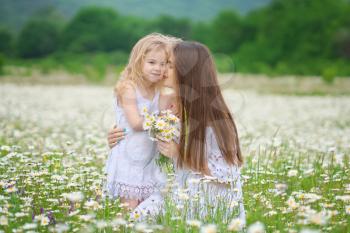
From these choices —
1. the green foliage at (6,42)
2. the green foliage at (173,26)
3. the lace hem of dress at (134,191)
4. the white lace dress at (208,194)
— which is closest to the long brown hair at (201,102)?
the white lace dress at (208,194)

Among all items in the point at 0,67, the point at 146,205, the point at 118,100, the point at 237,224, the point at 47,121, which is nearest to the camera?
the point at 237,224

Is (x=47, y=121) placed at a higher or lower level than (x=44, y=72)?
lower

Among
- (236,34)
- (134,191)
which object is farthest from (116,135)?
(236,34)

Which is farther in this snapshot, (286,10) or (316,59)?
(286,10)

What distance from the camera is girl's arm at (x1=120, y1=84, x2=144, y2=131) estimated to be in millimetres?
5008

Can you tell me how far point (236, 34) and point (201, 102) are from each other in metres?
79.0

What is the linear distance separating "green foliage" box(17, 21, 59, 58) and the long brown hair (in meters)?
80.5

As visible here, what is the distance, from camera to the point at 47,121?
12.0m

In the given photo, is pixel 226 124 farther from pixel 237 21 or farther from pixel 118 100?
pixel 237 21

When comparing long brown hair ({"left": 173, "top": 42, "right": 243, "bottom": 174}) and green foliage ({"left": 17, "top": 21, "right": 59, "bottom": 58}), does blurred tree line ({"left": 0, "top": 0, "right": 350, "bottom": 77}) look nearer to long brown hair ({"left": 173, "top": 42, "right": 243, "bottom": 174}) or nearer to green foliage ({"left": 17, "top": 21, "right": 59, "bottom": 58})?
green foliage ({"left": 17, "top": 21, "right": 59, "bottom": 58})

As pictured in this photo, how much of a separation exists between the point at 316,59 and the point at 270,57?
217 inches

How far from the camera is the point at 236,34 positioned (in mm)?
82750

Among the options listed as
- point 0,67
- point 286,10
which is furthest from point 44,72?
point 286,10

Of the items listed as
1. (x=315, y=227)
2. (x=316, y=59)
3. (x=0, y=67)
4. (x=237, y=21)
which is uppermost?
(x=237, y=21)
